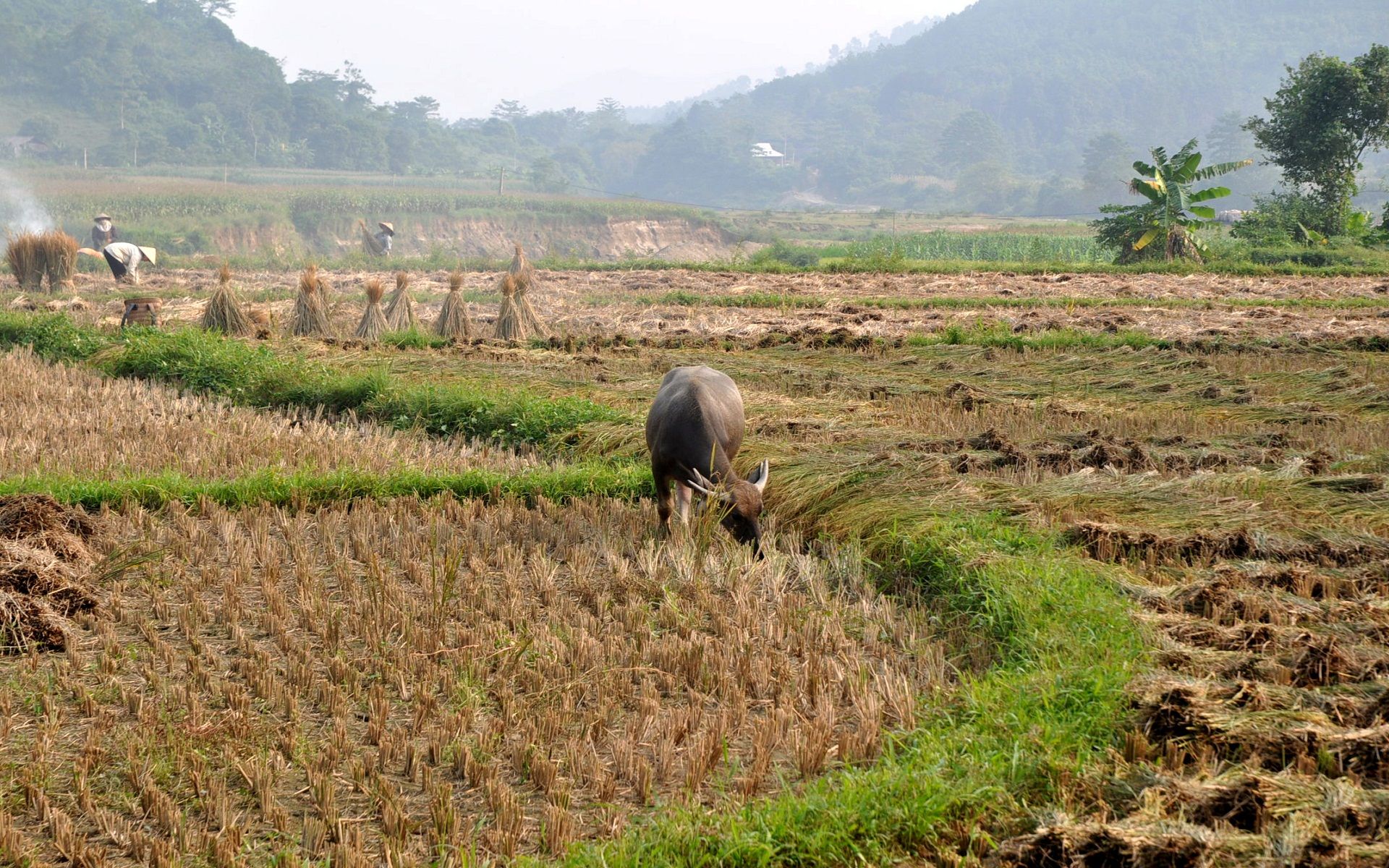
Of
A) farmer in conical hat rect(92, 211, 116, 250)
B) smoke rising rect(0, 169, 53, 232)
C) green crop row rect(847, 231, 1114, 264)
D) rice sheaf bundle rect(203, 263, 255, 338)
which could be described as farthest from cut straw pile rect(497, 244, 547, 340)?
smoke rising rect(0, 169, 53, 232)

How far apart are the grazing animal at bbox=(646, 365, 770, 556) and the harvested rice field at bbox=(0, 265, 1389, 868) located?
0.66 ft

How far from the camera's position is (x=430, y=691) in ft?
14.1

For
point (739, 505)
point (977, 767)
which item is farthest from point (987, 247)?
point (977, 767)

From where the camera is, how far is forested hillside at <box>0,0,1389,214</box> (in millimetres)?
58500

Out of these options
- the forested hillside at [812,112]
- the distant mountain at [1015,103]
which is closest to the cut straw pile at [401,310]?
the forested hillside at [812,112]

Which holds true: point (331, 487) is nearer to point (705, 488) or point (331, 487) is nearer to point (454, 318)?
point (705, 488)

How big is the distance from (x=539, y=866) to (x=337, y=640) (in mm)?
2047

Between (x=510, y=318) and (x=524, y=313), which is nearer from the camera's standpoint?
(x=510, y=318)

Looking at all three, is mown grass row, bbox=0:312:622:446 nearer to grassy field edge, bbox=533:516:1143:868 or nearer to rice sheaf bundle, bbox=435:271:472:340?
rice sheaf bundle, bbox=435:271:472:340

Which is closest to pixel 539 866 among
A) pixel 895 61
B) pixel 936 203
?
pixel 936 203

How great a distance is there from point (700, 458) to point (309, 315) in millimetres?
9464

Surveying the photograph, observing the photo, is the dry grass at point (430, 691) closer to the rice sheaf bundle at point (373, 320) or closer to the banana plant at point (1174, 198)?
the rice sheaf bundle at point (373, 320)

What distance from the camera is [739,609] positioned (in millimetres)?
5145

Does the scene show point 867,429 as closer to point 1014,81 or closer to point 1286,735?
point 1286,735
